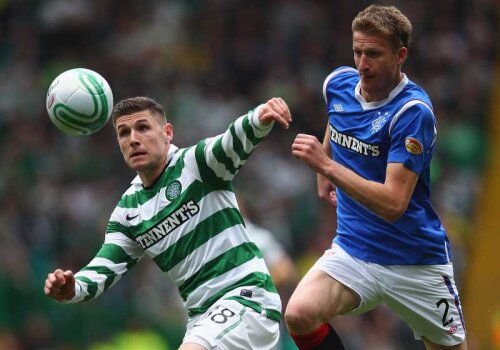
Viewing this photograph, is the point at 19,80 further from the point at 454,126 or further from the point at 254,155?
the point at 454,126

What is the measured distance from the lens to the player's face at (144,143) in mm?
6777

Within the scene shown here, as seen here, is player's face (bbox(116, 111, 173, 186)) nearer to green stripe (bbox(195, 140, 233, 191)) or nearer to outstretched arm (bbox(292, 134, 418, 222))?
green stripe (bbox(195, 140, 233, 191))

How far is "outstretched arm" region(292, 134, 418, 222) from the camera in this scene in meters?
6.29

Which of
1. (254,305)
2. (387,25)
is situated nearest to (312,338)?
(254,305)

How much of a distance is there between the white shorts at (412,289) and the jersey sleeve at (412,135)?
0.68m

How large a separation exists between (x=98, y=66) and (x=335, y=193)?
8169 mm

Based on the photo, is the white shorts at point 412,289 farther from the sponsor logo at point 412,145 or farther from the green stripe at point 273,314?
the sponsor logo at point 412,145

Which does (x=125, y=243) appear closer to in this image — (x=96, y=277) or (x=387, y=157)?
(x=96, y=277)

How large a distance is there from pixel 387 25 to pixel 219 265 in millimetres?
1624

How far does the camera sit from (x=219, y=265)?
259 inches

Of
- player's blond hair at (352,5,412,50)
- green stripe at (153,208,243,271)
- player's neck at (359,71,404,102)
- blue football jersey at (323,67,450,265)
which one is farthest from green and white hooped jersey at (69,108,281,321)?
player's blond hair at (352,5,412,50)

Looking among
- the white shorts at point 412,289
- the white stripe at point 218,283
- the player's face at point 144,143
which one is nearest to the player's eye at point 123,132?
the player's face at point 144,143

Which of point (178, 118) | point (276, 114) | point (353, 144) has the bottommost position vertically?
point (178, 118)

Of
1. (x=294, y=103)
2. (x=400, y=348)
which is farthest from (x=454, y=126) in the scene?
(x=400, y=348)
